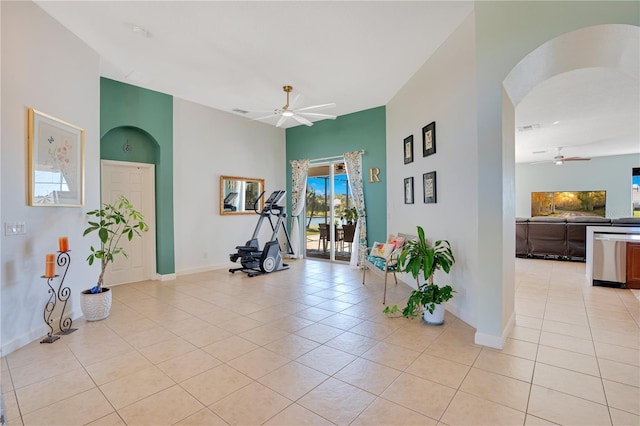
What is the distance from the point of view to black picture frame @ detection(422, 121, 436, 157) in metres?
3.94

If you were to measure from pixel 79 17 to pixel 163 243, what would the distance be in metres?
3.48

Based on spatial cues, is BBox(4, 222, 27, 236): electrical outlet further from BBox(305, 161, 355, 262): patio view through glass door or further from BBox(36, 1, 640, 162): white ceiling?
BBox(305, 161, 355, 262): patio view through glass door

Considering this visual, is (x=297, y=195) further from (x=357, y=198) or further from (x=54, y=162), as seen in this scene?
(x=54, y=162)

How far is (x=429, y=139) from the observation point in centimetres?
407

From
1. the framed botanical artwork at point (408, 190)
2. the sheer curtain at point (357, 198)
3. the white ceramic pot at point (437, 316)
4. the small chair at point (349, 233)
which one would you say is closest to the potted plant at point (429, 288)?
the white ceramic pot at point (437, 316)

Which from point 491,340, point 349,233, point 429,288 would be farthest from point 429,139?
point 349,233

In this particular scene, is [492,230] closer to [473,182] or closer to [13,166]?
[473,182]

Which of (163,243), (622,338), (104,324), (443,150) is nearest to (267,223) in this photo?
(163,243)

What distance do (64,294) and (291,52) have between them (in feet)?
12.9

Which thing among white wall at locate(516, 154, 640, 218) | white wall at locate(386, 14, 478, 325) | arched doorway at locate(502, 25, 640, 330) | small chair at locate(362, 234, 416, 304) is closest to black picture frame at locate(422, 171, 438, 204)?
white wall at locate(386, 14, 478, 325)

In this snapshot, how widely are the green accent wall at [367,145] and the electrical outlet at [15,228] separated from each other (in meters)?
5.19

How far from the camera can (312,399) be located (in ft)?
6.54

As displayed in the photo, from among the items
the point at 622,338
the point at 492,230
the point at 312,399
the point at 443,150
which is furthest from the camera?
the point at 443,150

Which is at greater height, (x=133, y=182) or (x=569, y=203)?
(x=133, y=182)
